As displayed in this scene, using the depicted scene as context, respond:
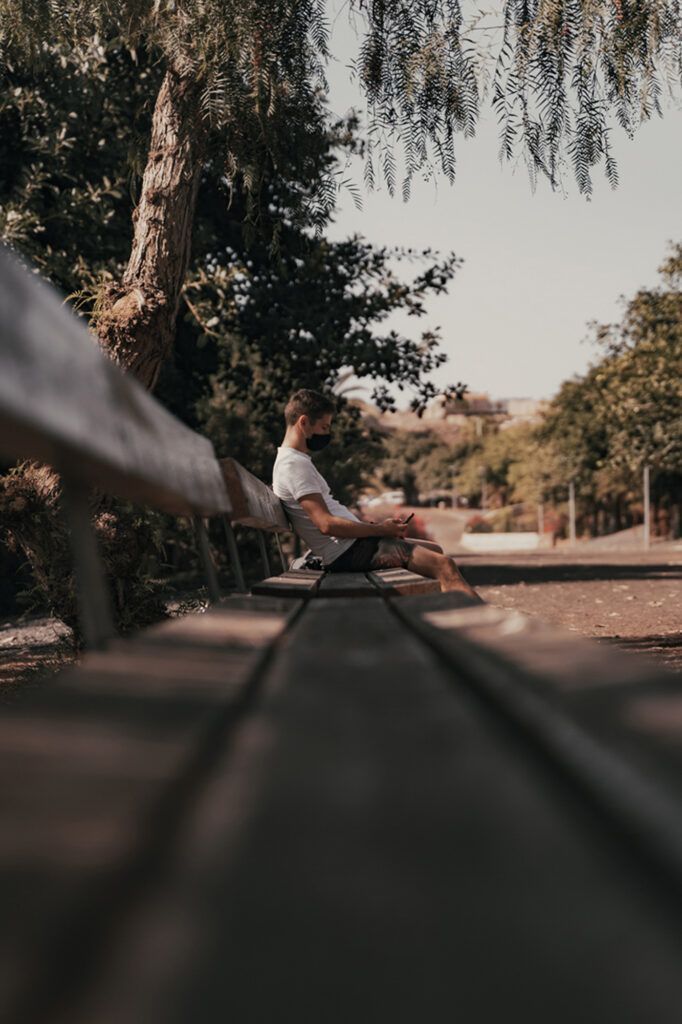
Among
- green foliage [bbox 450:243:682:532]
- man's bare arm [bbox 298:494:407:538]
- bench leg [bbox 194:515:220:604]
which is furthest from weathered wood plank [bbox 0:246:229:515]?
green foliage [bbox 450:243:682:532]

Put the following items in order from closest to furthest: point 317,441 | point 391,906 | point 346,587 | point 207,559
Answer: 1. point 391,906
2. point 207,559
3. point 346,587
4. point 317,441

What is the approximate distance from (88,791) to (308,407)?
215 inches

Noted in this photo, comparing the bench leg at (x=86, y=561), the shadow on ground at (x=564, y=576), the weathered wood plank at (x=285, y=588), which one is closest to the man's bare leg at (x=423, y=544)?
the weathered wood plank at (x=285, y=588)

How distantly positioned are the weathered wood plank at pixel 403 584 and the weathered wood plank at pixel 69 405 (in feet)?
4.59

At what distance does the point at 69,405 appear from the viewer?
186 cm

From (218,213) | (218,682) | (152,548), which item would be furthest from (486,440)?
(218,682)

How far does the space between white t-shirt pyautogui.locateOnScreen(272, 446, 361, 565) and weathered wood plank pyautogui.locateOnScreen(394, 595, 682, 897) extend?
12.1 ft

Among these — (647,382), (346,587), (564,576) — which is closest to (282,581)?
(346,587)

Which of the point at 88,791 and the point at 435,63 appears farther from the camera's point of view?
the point at 435,63

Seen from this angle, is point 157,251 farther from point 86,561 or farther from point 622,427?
point 622,427

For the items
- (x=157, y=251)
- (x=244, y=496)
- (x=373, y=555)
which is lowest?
(x=373, y=555)

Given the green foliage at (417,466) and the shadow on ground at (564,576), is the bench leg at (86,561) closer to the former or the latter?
the shadow on ground at (564,576)

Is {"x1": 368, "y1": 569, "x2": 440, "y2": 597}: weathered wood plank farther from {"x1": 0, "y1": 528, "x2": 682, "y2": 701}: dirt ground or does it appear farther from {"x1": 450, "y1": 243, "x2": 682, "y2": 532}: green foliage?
{"x1": 450, "y1": 243, "x2": 682, "y2": 532}: green foliage

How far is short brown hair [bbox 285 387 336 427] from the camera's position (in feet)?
21.2
